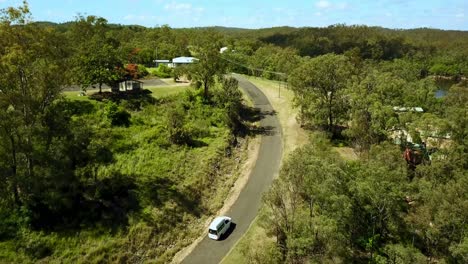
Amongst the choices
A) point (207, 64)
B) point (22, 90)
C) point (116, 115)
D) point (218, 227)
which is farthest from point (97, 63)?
point (218, 227)

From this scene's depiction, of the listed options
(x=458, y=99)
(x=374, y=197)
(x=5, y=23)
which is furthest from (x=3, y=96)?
(x=458, y=99)

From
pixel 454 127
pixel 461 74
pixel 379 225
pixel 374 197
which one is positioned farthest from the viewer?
pixel 461 74

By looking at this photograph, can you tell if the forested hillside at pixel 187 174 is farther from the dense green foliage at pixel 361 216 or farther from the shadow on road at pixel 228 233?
the shadow on road at pixel 228 233

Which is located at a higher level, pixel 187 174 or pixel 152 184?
pixel 187 174

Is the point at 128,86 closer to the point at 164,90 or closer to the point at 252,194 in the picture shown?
the point at 164,90

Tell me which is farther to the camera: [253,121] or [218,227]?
[253,121]

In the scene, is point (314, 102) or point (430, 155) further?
point (314, 102)

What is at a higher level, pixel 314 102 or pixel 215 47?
pixel 215 47

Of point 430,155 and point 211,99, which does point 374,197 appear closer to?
point 430,155
